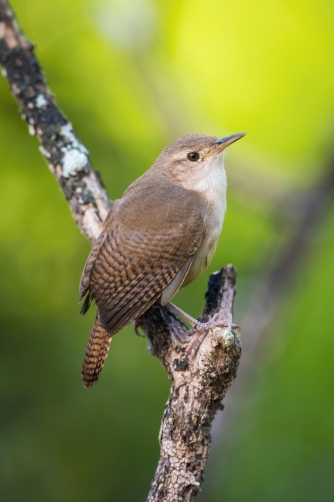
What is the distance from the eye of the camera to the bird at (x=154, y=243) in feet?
11.1

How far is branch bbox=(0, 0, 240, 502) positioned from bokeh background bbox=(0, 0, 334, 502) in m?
1.43

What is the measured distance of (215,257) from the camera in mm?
5465

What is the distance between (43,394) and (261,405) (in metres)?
1.94

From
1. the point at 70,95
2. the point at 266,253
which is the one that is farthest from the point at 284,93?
the point at 70,95

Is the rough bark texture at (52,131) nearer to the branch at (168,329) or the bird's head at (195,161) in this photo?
the branch at (168,329)

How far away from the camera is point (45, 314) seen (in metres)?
5.44

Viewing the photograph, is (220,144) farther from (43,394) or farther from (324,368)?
Answer: (43,394)

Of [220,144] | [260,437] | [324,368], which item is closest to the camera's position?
[220,144]

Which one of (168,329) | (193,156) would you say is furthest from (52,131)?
(168,329)

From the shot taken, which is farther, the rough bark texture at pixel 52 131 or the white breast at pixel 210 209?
the rough bark texture at pixel 52 131

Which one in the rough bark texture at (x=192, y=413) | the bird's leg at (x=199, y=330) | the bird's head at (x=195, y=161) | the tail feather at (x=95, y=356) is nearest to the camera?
the rough bark texture at (x=192, y=413)

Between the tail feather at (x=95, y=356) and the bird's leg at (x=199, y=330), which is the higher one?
the bird's leg at (x=199, y=330)

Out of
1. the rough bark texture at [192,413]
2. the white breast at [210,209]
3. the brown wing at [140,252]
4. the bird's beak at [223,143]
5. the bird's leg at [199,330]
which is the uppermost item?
the bird's beak at [223,143]

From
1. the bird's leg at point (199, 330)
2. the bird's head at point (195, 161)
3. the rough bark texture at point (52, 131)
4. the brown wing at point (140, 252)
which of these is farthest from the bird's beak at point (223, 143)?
the bird's leg at point (199, 330)
